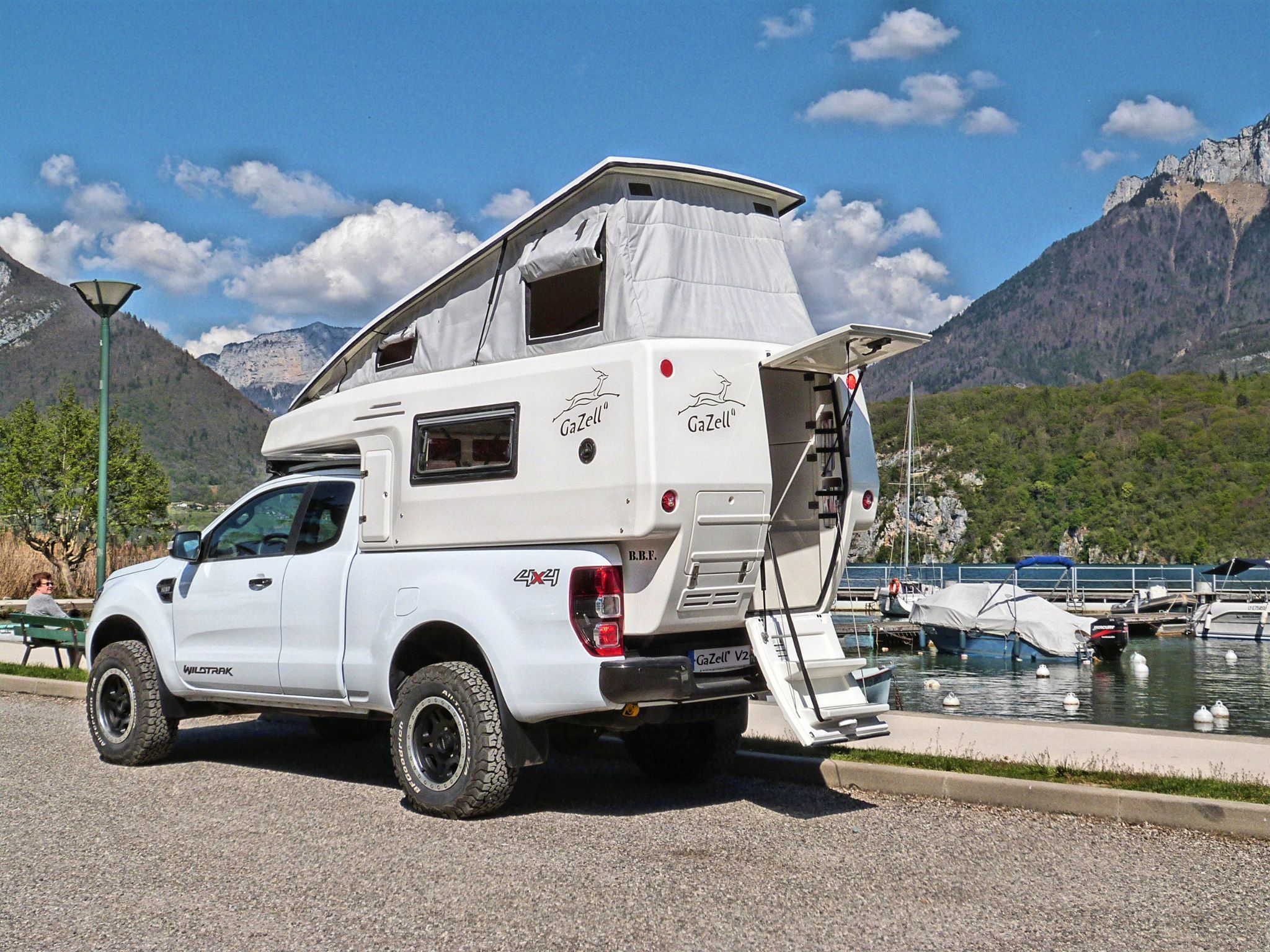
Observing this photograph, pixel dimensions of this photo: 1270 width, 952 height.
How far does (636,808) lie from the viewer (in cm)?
795

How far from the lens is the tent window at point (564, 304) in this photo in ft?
25.4

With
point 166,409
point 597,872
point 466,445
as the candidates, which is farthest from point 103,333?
point 166,409

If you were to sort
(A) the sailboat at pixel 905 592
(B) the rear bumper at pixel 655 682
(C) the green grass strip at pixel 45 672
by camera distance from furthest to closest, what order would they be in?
(A) the sailboat at pixel 905 592
(C) the green grass strip at pixel 45 672
(B) the rear bumper at pixel 655 682

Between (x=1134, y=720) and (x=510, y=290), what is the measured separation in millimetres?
26695

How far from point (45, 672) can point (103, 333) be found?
15.6 feet

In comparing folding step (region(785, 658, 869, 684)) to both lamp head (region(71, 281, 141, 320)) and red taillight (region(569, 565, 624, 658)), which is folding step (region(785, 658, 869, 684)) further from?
lamp head (region(71, 281, 141, 320))

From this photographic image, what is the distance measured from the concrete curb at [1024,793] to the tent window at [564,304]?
3.44 m

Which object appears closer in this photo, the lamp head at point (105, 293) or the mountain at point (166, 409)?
the lamp head at point (105, 293)

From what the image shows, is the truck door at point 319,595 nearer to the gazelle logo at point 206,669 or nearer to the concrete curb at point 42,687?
the gazelle logo at point 206,669

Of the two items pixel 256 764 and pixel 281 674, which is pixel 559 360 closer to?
pixel 281 674

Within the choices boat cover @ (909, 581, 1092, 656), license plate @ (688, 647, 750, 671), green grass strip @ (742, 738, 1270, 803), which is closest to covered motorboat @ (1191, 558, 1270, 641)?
boat cover @ (909, 581, 1092, 656)

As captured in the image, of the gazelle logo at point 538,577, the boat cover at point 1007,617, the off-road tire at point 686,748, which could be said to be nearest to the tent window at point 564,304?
the gazelle logo at point 538,577

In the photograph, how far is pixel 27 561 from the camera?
1368 inches

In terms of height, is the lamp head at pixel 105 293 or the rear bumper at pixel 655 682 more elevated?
the lamp head at pixel 105 293
